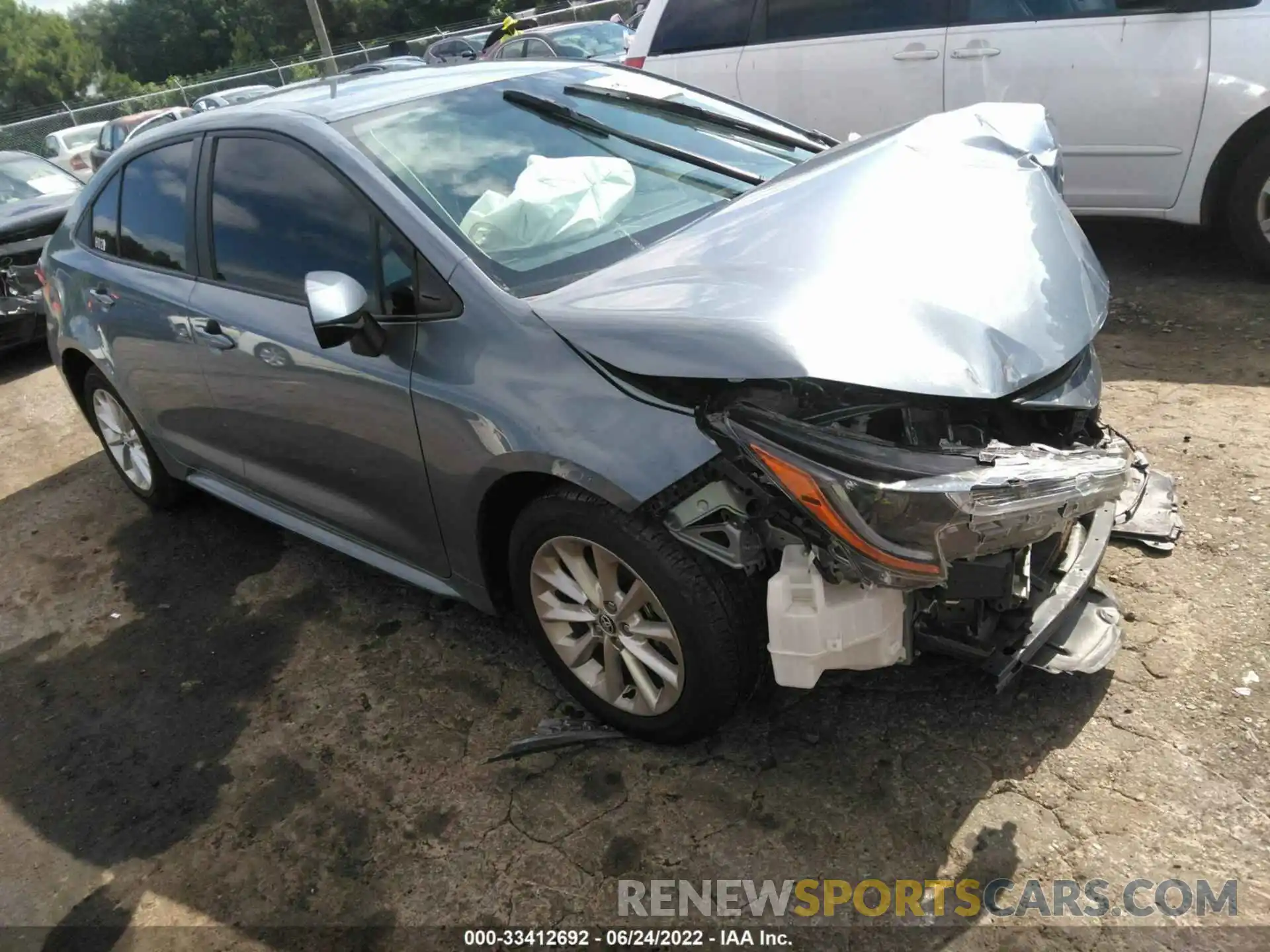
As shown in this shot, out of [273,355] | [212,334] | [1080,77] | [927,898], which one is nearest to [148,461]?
[212,334]

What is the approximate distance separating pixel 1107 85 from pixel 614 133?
2937 millimetres

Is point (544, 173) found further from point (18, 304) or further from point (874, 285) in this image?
point (18, 304)

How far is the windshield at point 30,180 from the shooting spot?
775 centimetres

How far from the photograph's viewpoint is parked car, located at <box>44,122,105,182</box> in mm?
15547

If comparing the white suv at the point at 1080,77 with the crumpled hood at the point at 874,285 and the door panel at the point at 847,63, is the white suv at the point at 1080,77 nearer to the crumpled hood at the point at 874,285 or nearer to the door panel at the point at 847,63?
the door panel at the point at 847,63

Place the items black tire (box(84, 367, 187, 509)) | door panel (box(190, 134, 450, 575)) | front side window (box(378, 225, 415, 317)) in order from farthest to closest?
black tire (box(84, 367, 187, 509)) < door panel (box(190, 134, 450, 575)) < front side window (box(378, 225, 415, 317))

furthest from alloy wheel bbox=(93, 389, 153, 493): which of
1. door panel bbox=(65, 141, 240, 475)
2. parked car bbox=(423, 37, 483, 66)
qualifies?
parked car bbox=(423, 37, 483, 66)

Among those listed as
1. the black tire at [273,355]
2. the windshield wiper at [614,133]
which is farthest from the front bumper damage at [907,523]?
the black tire at [273,355]

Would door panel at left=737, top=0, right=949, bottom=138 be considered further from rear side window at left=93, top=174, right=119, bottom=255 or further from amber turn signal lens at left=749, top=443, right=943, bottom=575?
amber turn signal lens at left=749, top=443, right=943, bottom=575

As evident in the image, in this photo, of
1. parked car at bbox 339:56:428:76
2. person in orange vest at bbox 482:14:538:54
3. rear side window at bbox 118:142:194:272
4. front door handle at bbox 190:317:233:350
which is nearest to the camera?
front door handle at bbox 190:317:233:350

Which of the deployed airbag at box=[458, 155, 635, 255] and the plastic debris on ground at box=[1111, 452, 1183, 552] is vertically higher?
the deployed airbag at box=[458, 155, 635, 255]

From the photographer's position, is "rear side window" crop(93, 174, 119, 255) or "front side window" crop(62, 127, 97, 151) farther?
"front side window" crop(62, 127, 97, 151)

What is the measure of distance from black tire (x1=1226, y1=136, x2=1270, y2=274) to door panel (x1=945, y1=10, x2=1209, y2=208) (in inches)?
9.8

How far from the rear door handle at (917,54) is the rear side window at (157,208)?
3715mm
